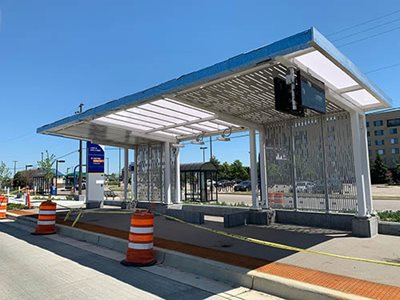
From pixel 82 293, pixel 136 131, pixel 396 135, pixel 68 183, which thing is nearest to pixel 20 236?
pixel 136 131

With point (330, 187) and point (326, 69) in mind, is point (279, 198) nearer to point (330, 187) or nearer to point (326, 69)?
point (330, 187)

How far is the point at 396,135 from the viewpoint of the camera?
7988cm

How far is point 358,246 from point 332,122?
13.6ft

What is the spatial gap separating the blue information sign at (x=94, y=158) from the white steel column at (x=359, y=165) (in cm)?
1547

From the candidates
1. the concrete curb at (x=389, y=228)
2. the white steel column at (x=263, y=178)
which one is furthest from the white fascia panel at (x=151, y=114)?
the concrete curb at (x=389, y=228)

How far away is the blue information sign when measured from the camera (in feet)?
66.4

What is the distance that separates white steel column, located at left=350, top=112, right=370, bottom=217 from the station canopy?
0.45m

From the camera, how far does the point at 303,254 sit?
23.1 feet

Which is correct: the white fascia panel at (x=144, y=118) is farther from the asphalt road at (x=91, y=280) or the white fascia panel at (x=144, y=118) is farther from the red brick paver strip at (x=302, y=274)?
the red brick paver strip at (x=302, y=274)

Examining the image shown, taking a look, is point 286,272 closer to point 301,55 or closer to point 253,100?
point 301,55

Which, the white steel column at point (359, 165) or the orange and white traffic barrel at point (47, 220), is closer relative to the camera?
the white steel column at point (359, 165)

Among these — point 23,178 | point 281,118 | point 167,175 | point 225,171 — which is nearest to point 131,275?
point 281,118

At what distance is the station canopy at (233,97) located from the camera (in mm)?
6242

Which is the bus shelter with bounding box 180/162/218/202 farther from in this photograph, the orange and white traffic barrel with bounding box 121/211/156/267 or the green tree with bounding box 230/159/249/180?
the green tree with bounding box 230/159/249/180
